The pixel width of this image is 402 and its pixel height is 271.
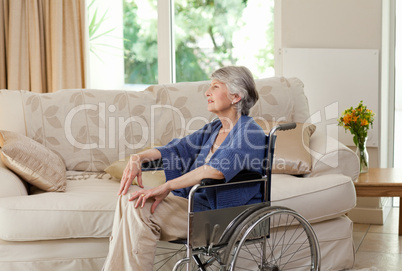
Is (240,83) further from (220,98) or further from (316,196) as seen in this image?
(316,196)

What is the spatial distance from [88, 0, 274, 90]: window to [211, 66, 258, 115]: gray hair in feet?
6.35

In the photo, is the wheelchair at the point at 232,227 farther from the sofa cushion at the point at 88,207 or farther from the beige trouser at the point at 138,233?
the sofa cushion at the point at 88,207

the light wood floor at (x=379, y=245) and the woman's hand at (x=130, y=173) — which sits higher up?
the woman's hand at (x=130, y=173)

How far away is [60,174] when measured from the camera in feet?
9.39

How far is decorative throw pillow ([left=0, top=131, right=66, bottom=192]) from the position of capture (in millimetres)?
2740

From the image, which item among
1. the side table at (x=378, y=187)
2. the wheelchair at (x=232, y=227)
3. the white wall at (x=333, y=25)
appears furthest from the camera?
the white wall at (x=333, y=25)

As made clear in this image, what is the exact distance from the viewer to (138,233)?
2125 mm

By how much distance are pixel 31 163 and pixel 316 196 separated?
1.36 m

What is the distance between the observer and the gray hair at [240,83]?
7.84 ft

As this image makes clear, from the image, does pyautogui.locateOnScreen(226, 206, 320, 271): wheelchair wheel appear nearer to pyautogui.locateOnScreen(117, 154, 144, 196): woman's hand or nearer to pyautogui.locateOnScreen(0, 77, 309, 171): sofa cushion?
pyautogui.locateOnScreen(117, 154, 144, 196): woman's hand

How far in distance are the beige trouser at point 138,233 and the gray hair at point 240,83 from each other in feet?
1.75

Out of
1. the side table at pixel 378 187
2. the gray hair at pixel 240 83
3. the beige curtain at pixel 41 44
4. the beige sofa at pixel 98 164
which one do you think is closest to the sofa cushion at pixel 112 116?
the beige sofa at pixel 98 164

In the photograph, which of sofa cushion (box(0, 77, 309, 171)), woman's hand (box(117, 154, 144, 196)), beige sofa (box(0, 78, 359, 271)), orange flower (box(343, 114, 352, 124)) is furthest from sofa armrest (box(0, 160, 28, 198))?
orange flower (box(343, 114, 352, 124))

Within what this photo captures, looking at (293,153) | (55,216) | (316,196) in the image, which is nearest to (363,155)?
(293,153)
